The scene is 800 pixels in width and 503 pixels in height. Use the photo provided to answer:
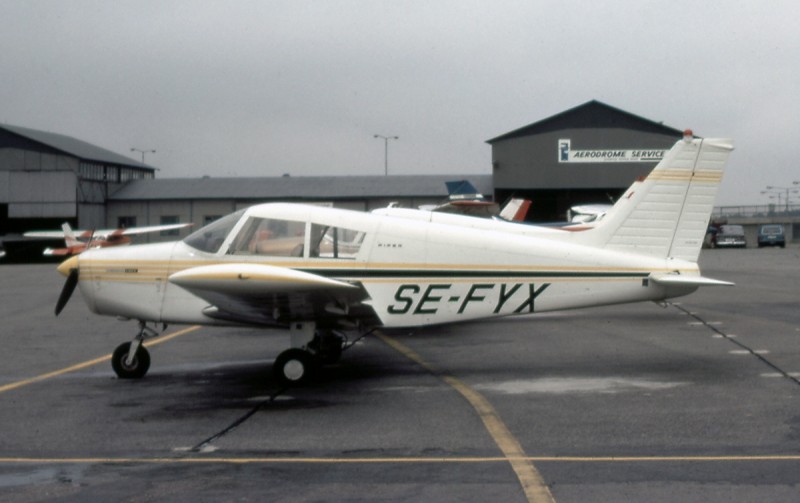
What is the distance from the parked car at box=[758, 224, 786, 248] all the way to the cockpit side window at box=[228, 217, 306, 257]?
202 feet

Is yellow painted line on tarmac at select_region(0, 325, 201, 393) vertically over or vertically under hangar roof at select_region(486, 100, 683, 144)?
under

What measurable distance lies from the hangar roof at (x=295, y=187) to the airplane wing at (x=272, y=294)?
56.8 m

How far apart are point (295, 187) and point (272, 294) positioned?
61583mm

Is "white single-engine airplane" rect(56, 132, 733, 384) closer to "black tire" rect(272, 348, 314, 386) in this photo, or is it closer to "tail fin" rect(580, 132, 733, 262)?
"black tire" rect(272, 348, 314, 386)

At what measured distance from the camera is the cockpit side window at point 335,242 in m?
10.7

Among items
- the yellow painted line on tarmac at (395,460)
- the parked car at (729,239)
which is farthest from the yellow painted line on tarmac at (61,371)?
the parked car at (729,239)

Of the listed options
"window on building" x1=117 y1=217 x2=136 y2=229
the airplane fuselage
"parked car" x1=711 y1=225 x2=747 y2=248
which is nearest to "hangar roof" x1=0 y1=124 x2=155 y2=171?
"window on building" x1=117 y1=217 x2=136 y2=229

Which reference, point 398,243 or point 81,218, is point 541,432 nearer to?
point 398,243

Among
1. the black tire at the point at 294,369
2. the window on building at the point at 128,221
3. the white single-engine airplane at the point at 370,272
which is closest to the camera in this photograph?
the black tire at the point at 294,369

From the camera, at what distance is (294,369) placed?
10.4 metres

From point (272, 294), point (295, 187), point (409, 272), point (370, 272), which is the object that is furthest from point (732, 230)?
point (272, 294)

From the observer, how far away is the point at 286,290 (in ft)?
31.0

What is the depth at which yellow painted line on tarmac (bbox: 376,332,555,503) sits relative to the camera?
6.04 m

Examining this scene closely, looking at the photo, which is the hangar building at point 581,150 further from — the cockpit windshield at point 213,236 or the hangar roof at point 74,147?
the cockpit windshield at point 213,236
